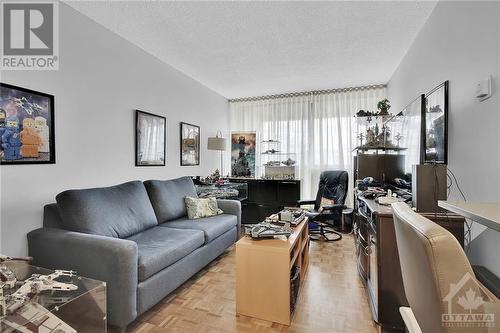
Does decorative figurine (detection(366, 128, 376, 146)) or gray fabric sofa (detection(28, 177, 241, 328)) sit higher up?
decorative figurine (detection(366, 128, 376, 146))

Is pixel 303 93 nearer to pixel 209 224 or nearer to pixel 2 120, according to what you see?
pixel 209 224

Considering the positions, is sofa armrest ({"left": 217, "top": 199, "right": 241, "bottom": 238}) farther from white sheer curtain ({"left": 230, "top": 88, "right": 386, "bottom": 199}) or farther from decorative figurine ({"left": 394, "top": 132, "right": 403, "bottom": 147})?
decorative figurine ({"left": 394, "top": 132, "right": 403, "bottom": 147})

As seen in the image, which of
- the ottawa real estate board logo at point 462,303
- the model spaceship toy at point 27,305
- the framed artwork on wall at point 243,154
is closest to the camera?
the ottawa real estate board logo at point 462,303

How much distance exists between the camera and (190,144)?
4.07 m

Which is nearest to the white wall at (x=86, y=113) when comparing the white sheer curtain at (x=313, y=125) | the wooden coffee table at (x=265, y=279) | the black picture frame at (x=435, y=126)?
the wooden coffee table at (x=265, y=279)

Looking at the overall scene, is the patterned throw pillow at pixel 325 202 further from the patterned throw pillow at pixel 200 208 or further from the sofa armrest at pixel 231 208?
the patterned throw pillow at pixel 200 208

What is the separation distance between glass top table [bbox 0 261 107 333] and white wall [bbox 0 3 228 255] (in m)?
0.66

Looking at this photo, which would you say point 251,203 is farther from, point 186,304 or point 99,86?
point 99,86

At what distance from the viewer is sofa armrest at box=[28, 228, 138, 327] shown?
1656 millimetres

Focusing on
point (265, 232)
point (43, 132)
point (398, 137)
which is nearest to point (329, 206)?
point (398, 137)

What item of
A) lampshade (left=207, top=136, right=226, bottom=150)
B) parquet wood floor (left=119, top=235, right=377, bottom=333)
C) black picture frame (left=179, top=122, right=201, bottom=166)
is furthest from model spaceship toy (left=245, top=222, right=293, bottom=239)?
lampshade (left=207, top=136, right=226, bottom=150)

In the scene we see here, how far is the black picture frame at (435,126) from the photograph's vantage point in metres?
1.93

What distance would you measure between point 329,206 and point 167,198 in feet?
7.69

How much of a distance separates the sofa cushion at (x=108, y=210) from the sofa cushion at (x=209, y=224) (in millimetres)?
279
